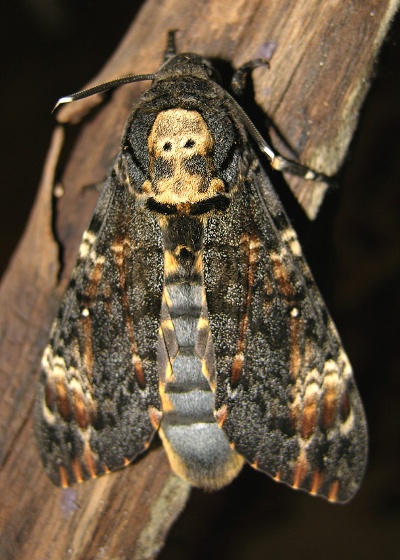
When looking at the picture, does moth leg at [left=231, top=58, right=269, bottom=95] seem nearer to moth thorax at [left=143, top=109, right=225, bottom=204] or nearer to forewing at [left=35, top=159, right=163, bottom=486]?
moth thorax at [left=143, top=109, right=225, bottom=204]

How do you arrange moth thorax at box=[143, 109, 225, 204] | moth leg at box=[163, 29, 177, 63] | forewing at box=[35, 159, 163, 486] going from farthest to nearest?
1. moth leg at box=[163, 29, 177, 63]
2. forewing at box=[35, 159, 163, 486]
3. moth thorax at box=[143, 109, 225, 204]

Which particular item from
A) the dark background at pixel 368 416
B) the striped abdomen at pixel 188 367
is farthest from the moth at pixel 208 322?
the dark background at pixel 368 416

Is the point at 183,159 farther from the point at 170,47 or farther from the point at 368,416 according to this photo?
the point at 368,416

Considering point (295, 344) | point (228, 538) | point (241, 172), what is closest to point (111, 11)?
point (241, 172)

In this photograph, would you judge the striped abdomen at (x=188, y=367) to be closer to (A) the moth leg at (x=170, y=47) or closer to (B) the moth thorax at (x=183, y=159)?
(B) the moth thorax at (x=183, y=159)

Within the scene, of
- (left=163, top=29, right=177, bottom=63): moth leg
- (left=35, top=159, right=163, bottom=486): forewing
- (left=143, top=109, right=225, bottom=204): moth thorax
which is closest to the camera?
(left=143, top=109, right=225, bottom=204): moth thorax

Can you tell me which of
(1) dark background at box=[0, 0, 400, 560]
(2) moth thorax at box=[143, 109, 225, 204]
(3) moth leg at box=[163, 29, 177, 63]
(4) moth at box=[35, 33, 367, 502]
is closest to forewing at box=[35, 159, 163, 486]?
(4) moth at box=[35, 33, 367, 502]

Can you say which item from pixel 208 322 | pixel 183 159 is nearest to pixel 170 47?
pixel 183 159

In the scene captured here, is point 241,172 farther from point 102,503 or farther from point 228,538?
point 228,538
